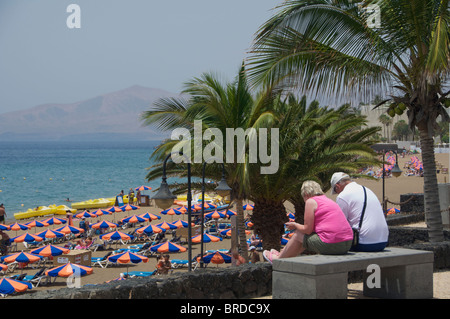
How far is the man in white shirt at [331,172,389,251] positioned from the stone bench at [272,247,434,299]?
12 centimetres

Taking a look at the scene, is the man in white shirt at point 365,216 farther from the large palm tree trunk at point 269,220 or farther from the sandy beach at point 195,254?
the large palm tree trunk at point 269,220

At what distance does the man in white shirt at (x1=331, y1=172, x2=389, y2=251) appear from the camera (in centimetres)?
577

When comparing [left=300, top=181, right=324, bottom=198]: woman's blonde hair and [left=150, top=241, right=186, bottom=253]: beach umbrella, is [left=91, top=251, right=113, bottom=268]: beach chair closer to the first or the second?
[left=150, top=241, right=186, bottom=253]: beach umbrella

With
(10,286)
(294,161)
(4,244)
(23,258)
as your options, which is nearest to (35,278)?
(23,258)

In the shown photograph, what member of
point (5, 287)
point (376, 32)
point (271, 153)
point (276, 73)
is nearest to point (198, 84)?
point (271, 153)

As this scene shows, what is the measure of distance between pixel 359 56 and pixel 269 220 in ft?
17.7

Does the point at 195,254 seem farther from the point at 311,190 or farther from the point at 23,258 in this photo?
the point at 311,190

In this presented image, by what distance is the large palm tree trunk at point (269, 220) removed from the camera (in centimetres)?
1406

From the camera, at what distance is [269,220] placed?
46.2 ft

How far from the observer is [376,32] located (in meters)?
9.88

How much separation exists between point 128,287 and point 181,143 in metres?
6.90
